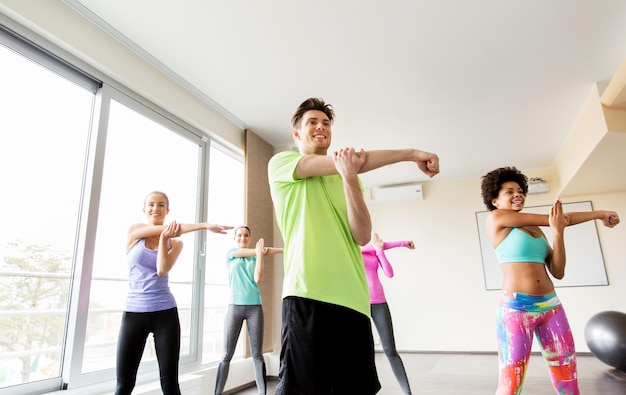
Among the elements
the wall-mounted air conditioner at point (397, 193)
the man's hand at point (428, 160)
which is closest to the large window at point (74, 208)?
the man's hand at point (428, 160)

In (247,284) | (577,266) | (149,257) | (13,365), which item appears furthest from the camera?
(577,266)

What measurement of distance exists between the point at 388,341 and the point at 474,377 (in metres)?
1.70

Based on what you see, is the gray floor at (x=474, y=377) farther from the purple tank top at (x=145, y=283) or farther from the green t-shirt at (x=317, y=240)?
the green t-shirt at (x=317, y=240)

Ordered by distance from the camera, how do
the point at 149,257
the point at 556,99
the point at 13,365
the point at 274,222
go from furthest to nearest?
the point at 274,222 → the point at 556,99 → the point at 13,365 → the point at 149,257

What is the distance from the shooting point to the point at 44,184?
2.67 metres

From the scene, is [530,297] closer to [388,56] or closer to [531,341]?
[531,341]

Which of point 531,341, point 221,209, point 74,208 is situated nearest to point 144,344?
point 74,208

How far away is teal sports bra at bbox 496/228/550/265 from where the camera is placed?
5.93 ft

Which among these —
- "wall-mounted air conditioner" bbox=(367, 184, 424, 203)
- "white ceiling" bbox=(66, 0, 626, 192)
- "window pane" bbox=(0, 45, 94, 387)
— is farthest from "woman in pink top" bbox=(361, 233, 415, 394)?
"wall-mounted air conditioner" bbox=(367, 184, 424, 203)

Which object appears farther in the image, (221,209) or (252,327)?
(221,209)

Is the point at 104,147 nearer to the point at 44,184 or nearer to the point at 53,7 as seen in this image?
the point at 44,184

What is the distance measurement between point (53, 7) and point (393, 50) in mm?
2209

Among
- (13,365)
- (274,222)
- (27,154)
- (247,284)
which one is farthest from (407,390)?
(27,154)

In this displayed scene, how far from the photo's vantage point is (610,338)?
367 cm
